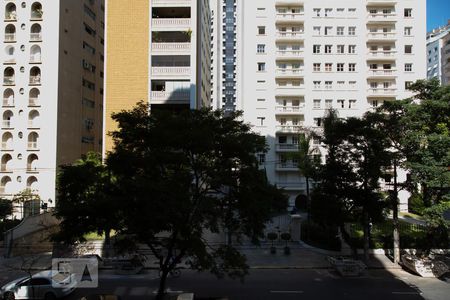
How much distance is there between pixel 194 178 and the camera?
629 inches

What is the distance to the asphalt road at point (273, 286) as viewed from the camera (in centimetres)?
1884

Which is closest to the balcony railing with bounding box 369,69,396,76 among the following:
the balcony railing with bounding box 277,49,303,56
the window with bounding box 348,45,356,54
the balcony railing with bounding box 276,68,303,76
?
the window with bounding box 348,45,356,54

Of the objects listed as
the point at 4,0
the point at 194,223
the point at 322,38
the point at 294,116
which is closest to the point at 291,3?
the point at 322,38

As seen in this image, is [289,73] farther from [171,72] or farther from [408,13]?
[171,72]

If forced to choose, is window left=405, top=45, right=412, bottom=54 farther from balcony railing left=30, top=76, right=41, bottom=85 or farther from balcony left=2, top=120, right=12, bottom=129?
balcony left=2, top=120, right=12, bottom=129

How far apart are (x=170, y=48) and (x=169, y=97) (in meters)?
5.21

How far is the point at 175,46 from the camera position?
4103cm

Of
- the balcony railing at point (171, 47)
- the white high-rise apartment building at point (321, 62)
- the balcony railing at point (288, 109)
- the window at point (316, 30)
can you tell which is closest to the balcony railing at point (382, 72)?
the white high-rise apartment building at point (321, 62)

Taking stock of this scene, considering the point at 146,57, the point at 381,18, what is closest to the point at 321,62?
the point at 381,18

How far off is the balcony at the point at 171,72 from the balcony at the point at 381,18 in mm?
29050

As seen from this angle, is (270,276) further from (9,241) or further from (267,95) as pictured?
(267,95)

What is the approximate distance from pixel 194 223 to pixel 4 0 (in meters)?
45.4

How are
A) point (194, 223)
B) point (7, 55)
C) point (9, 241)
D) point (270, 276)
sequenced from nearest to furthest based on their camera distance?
point (194, 223)
point (270, 276)
point (9, 241)
point (7, 55)

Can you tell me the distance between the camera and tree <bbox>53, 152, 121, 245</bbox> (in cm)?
1422
